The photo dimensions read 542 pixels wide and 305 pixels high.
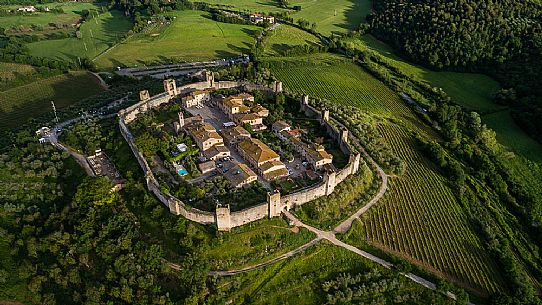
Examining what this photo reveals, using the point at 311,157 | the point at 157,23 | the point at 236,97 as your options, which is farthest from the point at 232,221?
the point at 157,23

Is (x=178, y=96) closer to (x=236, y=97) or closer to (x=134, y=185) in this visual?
(x=236, y=97)

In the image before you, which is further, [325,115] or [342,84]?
[342,84]

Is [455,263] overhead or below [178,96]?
below

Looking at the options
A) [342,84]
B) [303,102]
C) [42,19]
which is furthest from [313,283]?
[42,19]

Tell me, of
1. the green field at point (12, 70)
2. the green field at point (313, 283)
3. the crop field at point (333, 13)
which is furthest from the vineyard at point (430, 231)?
the green field at point (12, 70)

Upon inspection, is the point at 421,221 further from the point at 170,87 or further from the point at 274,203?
the point at 170,87

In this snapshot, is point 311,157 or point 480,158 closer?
point 311,157

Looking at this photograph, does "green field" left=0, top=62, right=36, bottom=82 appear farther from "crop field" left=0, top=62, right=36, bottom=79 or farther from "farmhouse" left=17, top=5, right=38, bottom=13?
"farmhouse" left=17, top=5, right=38, bottom=13

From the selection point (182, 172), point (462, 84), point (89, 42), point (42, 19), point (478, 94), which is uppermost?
point (42, 19)
